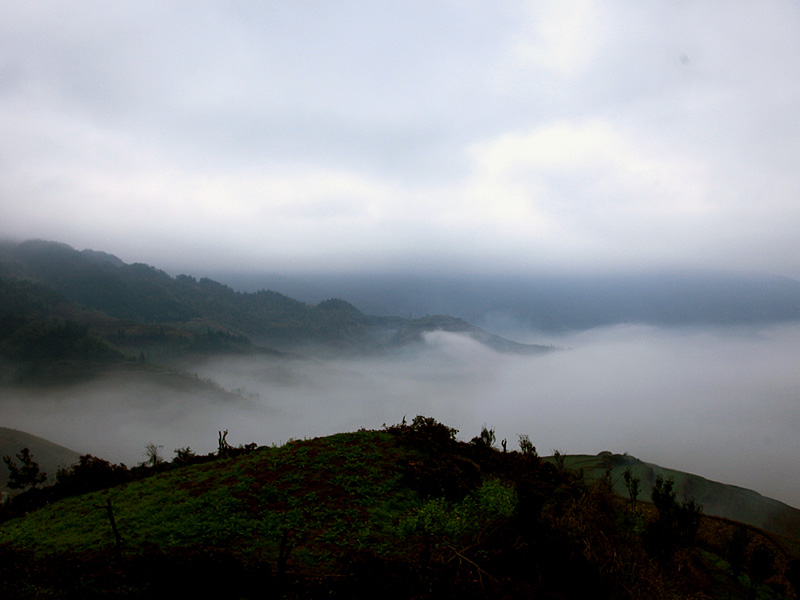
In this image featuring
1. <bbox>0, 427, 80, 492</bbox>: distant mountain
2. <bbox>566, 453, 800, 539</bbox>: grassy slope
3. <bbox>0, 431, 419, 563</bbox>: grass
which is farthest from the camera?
<bbox>0, 427, 80, 492</bbox>: distant mountain

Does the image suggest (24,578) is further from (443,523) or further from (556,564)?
(556,564)

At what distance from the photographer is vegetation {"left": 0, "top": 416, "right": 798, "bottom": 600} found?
829 centimetres

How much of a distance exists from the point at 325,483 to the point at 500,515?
16.0 feet

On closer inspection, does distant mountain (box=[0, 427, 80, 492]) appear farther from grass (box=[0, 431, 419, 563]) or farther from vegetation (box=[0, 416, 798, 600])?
vegetation (box=[0, 416, 798, 600])

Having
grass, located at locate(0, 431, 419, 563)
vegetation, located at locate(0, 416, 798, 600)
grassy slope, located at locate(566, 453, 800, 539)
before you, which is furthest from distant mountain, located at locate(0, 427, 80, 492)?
vegetation, located at locate(0, 416, 798, 600)

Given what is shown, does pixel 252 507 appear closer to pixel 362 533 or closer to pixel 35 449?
pixel 362 533

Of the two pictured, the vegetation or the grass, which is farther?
the grass

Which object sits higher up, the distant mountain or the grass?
the grass

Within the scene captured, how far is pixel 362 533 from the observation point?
34.5 ft

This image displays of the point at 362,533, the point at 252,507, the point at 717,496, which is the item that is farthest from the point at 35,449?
the point at 362,533

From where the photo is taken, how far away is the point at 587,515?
11672mm

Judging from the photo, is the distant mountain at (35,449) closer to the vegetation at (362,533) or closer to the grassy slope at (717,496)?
the grassy slope at (717,496)

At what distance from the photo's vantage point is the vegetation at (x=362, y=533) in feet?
27.2

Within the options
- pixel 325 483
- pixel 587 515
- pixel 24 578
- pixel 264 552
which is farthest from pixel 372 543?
pixel 24 578
